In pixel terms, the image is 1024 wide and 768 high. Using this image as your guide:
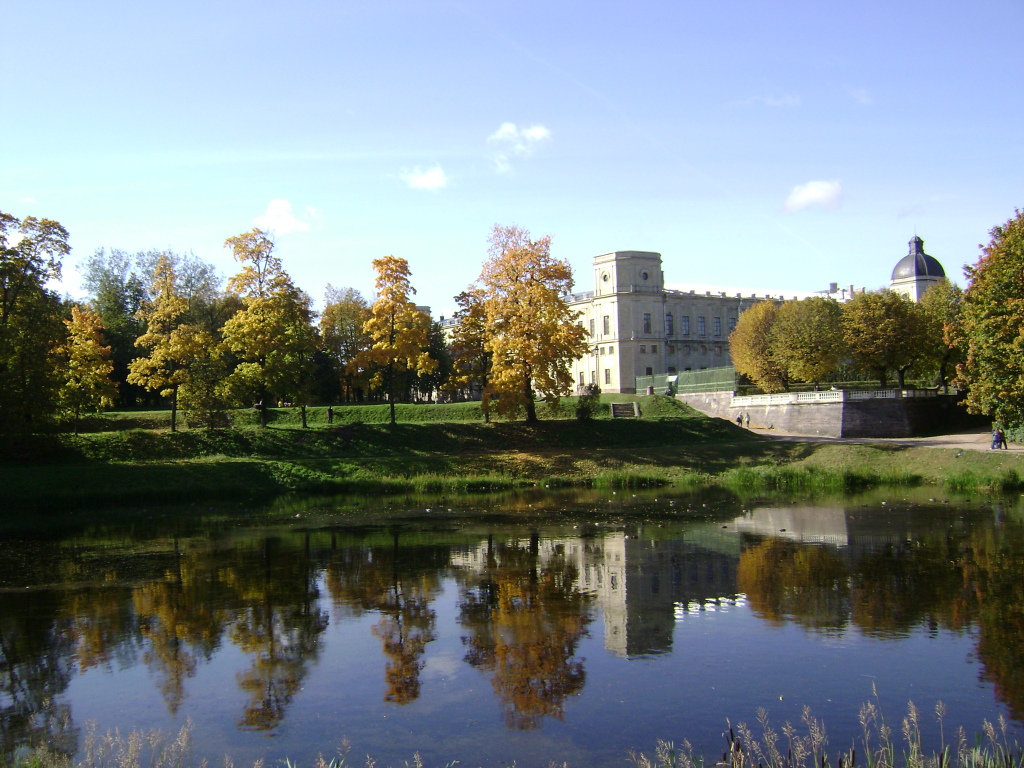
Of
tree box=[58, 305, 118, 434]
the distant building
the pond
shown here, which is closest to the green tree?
tree box=[58, 305, 118, 434]

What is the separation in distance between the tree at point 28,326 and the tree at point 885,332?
46.2m

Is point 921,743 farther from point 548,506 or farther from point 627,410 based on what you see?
point 627,410

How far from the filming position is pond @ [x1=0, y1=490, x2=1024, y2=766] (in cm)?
1038

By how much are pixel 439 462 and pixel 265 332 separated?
36.3ft

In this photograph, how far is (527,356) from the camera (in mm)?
44500

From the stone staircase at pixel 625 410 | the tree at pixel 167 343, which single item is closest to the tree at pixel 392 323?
the tree at pixel 167 343

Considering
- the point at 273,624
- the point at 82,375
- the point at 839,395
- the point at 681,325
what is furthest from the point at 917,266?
the point at 273,624

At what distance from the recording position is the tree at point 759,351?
62938 millimetres

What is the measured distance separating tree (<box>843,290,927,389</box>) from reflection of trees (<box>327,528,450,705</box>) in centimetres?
4124

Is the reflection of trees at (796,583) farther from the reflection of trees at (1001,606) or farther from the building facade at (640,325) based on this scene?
the building facade at (640,325)

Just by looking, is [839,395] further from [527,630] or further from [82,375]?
[82,375]

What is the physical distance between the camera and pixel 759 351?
68125mm

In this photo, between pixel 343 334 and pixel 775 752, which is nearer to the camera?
pixel 775 752

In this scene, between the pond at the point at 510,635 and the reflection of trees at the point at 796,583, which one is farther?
the reflection of trees at the point at 796,583
